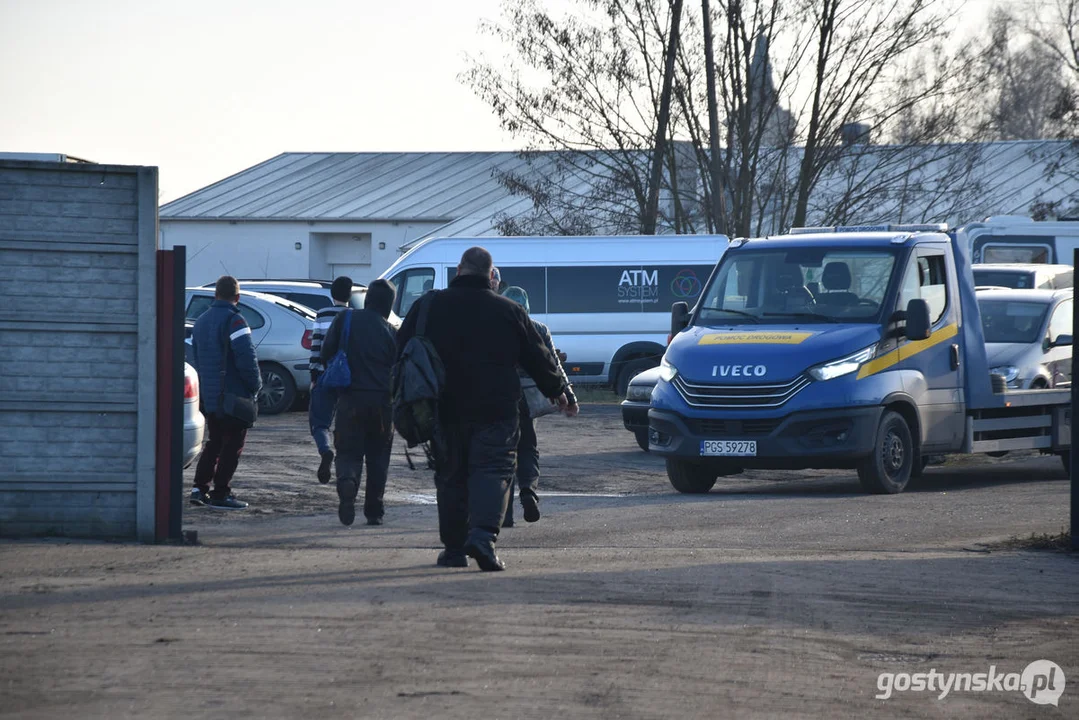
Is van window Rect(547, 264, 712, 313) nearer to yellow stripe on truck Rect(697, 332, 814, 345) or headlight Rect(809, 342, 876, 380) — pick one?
yellow stripe on truck Rect(697, 332, 814, 345)

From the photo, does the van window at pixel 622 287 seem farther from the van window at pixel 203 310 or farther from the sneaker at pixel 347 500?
the sneaker at pixel 347 500

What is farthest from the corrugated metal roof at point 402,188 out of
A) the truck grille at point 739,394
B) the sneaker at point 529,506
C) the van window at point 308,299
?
the sneaker at point 529,506

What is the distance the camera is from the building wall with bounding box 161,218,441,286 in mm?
Result: 50219

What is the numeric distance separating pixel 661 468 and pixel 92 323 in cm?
788

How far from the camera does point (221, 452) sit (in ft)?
38.3

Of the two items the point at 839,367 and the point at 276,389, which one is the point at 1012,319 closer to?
the point at 839,367

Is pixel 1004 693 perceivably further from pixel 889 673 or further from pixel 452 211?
pixel 452 211

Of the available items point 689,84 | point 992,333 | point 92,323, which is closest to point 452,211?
point 689,84

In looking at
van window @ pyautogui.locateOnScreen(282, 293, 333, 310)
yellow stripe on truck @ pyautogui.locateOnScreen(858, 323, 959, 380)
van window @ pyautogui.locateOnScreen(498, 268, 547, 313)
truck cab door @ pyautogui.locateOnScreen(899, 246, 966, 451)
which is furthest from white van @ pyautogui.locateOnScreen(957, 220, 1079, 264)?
yellow stripe on truck @ pyautogui.locateOnScreen(858, 323, 959, 380)

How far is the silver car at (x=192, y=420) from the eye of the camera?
11344 millimetres

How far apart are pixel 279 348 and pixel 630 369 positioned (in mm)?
5972

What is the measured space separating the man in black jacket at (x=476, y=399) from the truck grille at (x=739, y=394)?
176 inches

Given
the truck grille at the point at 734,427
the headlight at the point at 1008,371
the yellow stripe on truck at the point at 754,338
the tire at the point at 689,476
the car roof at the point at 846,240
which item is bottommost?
the tire at the point at 689,476

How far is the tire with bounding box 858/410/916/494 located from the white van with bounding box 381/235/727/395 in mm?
10702
